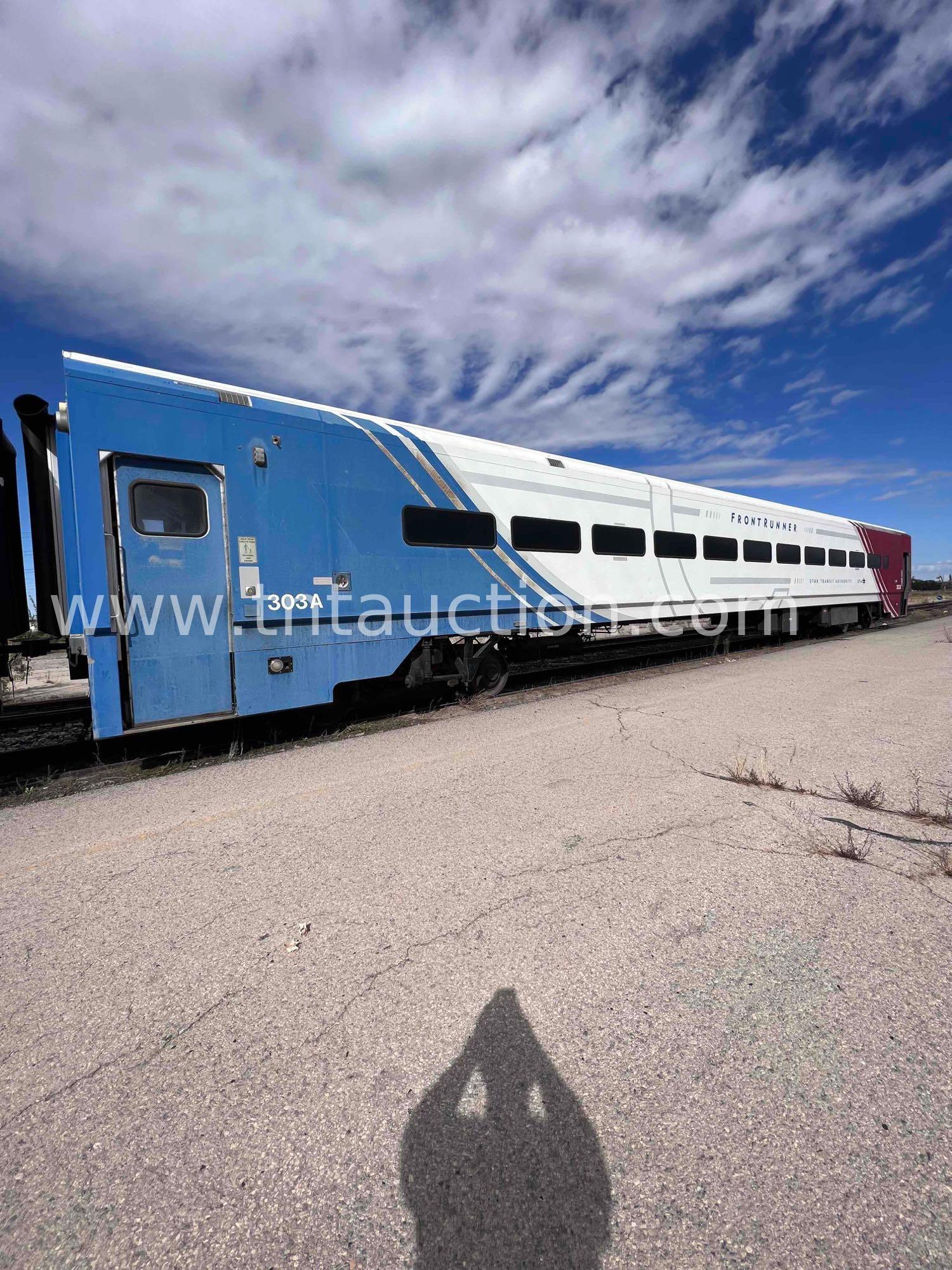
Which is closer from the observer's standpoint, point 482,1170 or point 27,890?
point 482,1170

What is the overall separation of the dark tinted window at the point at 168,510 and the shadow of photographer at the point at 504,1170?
4709 millimetres

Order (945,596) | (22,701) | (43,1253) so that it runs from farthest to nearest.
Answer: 1. (945,596)
2. (22,701)
3. (43,1253)

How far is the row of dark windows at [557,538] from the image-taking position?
6758 millimetres

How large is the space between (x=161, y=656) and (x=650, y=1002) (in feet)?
14.9

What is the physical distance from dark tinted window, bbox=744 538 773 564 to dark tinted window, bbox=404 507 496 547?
717cm

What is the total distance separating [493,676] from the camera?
25.9 ft

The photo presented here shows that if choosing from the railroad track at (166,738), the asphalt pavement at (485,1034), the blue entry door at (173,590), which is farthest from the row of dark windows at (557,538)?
the asphalt pavement at (485,1034)

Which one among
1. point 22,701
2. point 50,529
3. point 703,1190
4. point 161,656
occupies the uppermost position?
point 50,529

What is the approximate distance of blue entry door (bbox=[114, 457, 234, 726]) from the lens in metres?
4.87

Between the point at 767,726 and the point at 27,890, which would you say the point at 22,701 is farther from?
the point at 767,726

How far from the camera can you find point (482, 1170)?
58.5 inches

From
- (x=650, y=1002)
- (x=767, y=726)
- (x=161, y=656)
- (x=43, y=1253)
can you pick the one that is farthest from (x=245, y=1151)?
(x=767, y=726)

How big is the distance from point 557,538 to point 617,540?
4.44 feet

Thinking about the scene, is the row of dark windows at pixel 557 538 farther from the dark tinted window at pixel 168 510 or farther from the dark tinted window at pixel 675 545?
the dark tinted window at pixel 168 510
